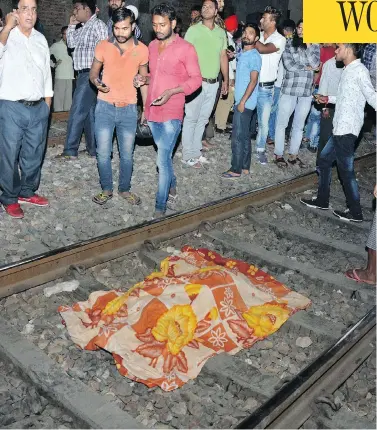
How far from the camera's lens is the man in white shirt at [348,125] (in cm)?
607

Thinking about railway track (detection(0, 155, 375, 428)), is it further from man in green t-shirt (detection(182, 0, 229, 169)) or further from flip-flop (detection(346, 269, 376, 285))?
man in green t-shirt (detection(182, 0, 229, 169))

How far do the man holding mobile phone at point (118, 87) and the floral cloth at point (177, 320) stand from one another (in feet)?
7.43

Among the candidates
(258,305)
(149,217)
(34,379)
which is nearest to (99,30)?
(149,217)

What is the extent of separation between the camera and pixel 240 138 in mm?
8039

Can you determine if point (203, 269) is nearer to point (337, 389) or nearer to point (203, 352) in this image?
point (203, 352)

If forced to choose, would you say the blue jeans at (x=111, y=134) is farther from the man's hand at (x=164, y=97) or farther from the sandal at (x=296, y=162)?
the sandal at (x=296, y=162)

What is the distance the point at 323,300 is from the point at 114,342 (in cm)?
197

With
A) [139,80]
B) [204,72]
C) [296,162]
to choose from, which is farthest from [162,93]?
[296,162]

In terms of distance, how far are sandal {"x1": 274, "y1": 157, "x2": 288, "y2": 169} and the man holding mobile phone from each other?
10.5 feet

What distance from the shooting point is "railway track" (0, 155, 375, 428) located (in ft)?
10.9

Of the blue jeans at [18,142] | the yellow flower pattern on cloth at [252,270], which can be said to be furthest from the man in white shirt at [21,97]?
the yellow flower pattern on cloth at [252,270]

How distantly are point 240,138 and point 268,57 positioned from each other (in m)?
1.45

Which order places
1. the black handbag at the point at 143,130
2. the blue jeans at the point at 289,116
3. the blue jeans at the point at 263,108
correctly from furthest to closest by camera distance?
the blue jeans at the point at 289,116 < the blue jeans at the point at 263,108 < the black handbag at the point at 143,130

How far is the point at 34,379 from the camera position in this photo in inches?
135
